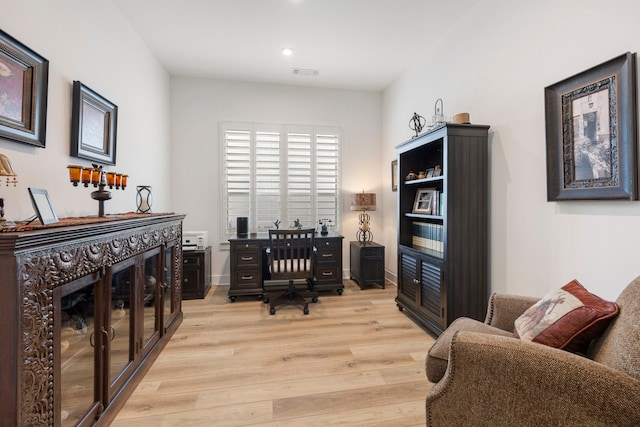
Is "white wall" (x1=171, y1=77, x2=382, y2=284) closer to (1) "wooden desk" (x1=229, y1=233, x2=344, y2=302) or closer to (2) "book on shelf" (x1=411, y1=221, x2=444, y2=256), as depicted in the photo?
(1) "wooden desk" (x1=229, y1=233, x2=344, y2=302)

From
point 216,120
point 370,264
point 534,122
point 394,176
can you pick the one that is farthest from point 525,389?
point 216,120

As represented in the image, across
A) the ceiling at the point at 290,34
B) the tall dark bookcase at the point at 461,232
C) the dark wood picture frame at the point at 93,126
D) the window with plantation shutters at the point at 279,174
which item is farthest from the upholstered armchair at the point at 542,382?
the window with plantation shutters at the point at 279,174

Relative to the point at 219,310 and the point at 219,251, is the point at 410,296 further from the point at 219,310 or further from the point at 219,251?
the point at 219,251

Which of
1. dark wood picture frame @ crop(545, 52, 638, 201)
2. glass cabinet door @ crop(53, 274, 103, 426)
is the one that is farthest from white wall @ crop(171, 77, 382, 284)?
glass cabinet door @ crop(53, 274, 103, 426)

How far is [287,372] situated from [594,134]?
253 cm

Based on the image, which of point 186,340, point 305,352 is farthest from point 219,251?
point 305,352

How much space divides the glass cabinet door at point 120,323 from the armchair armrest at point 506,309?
Answer: 2.23 metres

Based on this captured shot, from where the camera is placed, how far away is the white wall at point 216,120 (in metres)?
4.16

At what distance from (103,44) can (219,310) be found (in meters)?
2.81

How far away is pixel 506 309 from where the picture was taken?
1.68 meters

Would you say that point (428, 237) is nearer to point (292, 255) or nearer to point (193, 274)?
point (292, 255)

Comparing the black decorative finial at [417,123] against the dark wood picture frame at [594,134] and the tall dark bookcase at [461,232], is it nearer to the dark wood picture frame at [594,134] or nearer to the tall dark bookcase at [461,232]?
the tall dark bookcase at [461,232]

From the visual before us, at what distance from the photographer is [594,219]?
173 cm

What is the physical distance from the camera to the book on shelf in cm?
274
